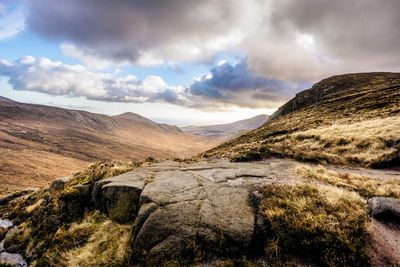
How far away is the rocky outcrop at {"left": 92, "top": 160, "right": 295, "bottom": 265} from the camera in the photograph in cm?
462

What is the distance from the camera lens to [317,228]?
4395 mm

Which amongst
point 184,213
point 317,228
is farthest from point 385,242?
point 184,213

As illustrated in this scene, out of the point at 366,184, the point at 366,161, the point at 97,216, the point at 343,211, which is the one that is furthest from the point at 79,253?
the point at 366,161

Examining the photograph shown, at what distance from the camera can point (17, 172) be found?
53250 mm

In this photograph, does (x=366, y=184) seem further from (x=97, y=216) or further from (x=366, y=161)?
(x=97, y=216)

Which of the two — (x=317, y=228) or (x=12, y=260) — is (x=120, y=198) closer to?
(x=12, y=260)

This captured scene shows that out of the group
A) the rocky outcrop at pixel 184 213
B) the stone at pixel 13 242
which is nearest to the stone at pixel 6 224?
the stone at pixel 13 242

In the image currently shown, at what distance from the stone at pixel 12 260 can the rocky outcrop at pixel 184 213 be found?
9.88 feet

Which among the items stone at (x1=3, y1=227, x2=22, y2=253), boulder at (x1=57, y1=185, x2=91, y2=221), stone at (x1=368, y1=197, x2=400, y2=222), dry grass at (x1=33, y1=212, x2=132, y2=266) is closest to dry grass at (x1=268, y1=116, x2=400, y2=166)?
stone at (x1=368, y1=197, x2=400, y2=222)

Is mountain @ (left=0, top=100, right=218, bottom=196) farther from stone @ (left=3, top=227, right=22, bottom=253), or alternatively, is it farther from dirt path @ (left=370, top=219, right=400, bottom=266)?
dirt path @ (left=370, top=219, right=400, bottom=266)

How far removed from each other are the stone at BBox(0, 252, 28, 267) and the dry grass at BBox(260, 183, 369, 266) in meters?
9.40

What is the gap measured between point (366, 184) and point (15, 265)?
1477 centimetres

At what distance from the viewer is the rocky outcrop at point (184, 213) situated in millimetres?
4621

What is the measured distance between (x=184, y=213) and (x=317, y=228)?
381 centimetres
